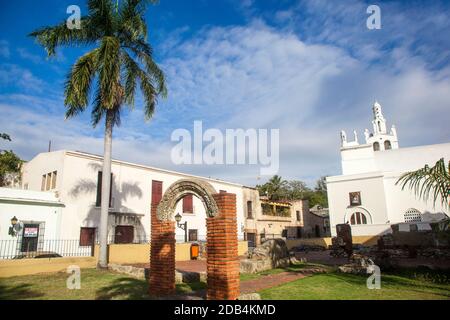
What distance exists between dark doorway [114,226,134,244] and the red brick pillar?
667 inches

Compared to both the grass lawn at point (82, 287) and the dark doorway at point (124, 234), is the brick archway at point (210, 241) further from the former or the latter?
the dark doorway at point (124, 234)

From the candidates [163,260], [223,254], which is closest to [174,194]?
[163,260]

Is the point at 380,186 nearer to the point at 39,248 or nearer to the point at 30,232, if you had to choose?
the point at 39,248

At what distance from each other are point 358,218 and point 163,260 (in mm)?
29579

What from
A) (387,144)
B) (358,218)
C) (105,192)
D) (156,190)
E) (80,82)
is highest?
(387,144)

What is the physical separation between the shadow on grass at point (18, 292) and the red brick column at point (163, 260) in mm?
3622

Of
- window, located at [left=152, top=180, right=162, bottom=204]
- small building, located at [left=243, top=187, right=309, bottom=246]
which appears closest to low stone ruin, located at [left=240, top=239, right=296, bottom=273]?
window, located at [left=152, top=180, right=162, bottom=204]

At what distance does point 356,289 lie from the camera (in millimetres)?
9562

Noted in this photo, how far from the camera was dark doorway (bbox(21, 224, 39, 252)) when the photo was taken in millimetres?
17688

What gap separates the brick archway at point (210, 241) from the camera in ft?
23.0

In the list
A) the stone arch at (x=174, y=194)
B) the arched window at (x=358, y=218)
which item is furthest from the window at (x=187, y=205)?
the stone arch at (x=174, y=194)

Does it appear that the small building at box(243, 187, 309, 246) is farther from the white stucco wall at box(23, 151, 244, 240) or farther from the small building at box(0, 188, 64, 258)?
the small building at box(0, 188, 64, 258)

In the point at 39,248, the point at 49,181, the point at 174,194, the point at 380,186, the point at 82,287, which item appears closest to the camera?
the point at 174,194

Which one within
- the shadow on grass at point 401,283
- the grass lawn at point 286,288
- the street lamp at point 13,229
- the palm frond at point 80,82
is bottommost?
the shadow on grass at point 401,283
